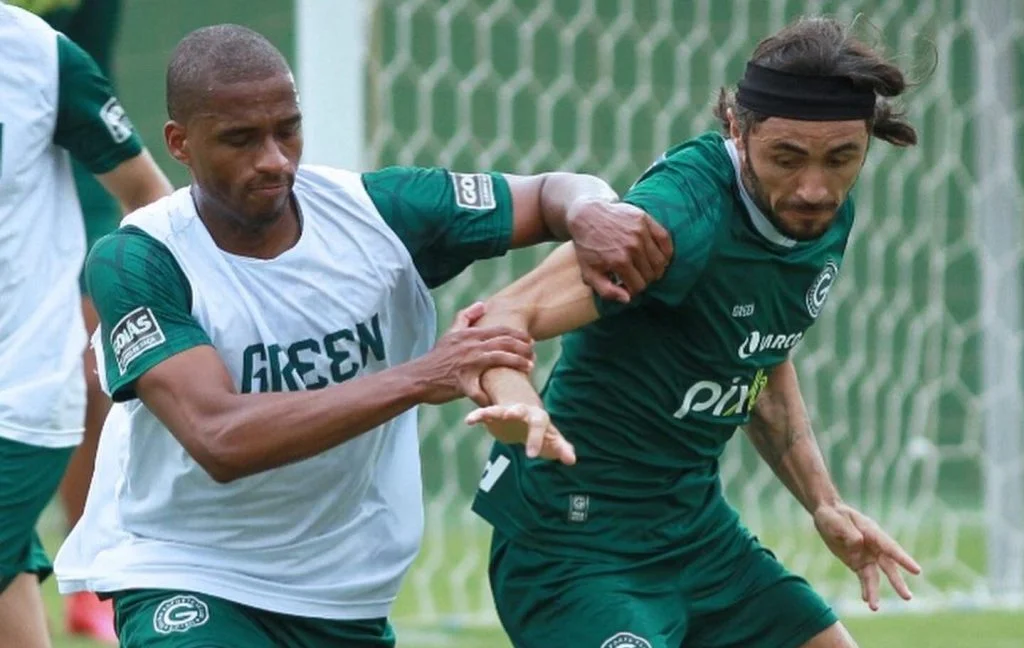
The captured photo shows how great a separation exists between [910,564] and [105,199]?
2868 millimetres

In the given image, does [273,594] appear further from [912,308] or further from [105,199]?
[912,308]

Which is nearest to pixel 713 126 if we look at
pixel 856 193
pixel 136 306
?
pixel 856 193

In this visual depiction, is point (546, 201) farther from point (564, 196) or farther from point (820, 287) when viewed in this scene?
point (820, 287)

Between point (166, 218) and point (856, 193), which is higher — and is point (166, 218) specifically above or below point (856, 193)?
above

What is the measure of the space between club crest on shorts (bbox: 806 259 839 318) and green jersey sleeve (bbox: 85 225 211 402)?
1156mm

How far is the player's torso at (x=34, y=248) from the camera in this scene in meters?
4.13

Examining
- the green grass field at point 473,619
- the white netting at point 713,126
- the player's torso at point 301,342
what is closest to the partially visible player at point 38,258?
the player's torso at point 301,342

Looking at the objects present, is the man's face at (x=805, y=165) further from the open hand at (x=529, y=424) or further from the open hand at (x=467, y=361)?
the open hand at (x=529, y=424)

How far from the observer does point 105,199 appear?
592cm

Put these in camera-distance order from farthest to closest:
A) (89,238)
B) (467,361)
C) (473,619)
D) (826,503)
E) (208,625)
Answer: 1. (473,619)
2. (89,238)
3. (826,503)
4. (208,625)
5. (467,361)

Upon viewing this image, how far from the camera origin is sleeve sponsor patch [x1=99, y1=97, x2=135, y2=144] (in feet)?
13.9

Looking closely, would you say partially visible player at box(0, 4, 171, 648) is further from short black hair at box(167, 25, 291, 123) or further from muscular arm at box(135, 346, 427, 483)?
muscular arm at box(135, 346, 427, 483)

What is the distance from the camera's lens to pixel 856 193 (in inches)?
371

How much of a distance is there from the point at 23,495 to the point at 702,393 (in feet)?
4.45
